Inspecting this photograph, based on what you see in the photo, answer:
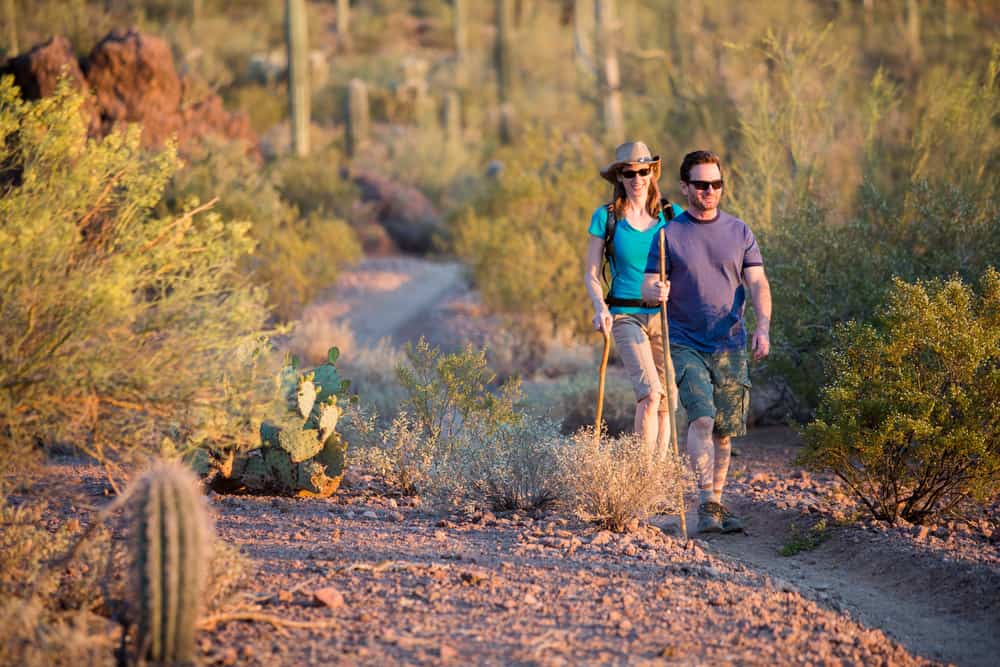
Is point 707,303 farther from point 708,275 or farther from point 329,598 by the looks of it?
point 329,598

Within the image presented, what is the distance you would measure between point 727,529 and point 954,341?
149 cm

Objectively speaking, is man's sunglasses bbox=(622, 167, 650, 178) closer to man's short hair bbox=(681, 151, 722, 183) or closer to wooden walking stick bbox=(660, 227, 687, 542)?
man's short hair bbox=(681, 151, 722, 183)

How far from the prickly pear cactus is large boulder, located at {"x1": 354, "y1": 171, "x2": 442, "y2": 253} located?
1467 cm

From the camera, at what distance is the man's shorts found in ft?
18.3

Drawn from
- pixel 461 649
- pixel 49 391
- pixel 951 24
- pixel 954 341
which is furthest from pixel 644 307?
pixel 951 24

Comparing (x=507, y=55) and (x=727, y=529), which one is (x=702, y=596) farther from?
(x=507, y=55)

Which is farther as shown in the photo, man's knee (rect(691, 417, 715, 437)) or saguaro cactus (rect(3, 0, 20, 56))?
saguaro cactus (rect(3, 0, 20, 56))

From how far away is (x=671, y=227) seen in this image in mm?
5699

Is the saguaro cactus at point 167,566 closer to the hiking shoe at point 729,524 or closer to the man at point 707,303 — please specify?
the man at point 707,303

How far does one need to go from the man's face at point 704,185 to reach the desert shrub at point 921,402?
1.04 metres

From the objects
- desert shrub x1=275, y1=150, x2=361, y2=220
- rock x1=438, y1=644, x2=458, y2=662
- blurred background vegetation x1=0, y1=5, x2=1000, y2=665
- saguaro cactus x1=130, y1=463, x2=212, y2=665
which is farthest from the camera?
desert shrub x1=275, y1=150, x2=361, y2=220

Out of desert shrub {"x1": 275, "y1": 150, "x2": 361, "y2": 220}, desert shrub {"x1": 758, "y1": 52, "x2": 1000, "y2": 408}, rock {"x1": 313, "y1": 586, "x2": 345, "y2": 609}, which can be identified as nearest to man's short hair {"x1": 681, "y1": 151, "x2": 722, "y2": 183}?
desert shrub {"x1": 758, "y1": 52, "x2": 1000, "y2": 408}

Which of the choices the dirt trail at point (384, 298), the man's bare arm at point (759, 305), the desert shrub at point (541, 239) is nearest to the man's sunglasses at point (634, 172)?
the man's bare arm at point (759, 305)

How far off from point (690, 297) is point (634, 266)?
0.36 meters
